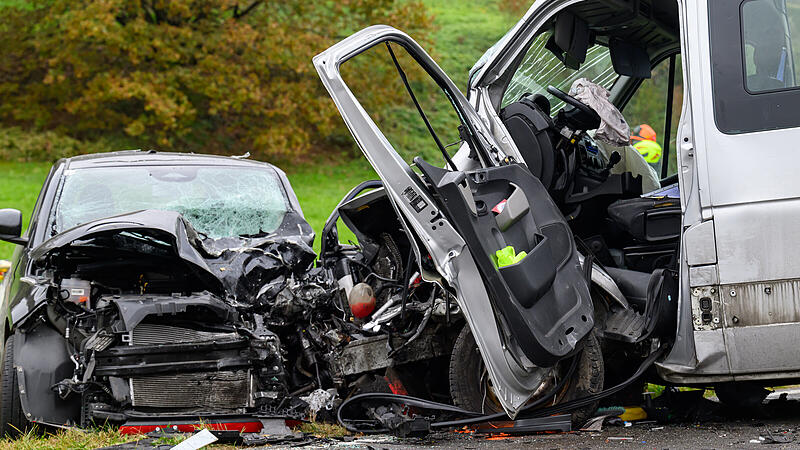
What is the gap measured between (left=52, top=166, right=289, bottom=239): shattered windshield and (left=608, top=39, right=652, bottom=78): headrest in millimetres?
2505

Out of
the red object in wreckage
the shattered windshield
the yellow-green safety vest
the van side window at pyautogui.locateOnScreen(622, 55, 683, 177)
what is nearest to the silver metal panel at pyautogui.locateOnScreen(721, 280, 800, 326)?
the van side window at pyautogui.locateOnScreen(622, 55, 683, 177)

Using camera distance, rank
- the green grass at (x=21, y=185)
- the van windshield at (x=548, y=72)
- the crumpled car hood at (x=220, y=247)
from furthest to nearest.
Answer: the green grass at (x=21, y=185)
the van windshield at (x=548, y=72)
the crumpled car hood at (x=220, y=247)

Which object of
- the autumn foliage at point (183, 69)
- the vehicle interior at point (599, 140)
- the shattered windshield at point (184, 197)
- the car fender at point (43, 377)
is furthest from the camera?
the autumn foliage at point (183, 69)

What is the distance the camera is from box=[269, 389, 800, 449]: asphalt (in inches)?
180

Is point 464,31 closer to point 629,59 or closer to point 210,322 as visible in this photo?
point 629,59

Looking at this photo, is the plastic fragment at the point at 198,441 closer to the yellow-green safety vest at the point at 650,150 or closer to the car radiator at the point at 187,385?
the car radiator at the point at 187,385

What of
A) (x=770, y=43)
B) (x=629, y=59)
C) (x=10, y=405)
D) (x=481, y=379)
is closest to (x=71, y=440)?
(x=10, y=405)

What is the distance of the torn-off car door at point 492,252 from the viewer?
174 inches

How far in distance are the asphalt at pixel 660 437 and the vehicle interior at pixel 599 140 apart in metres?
0.66

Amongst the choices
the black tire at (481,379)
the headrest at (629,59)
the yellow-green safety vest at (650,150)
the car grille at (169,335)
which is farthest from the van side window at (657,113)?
the car grille at (169,335)

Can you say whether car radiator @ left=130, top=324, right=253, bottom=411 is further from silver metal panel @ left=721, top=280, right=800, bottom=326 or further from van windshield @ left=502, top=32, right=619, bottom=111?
silver metal panel @ left=721, top=280, right=800, bottom=326

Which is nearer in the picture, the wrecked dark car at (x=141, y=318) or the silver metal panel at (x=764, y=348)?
the silver metal panel at (x=764, y=348)

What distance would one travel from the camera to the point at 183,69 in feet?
66.3

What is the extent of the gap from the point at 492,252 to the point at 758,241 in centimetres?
129
